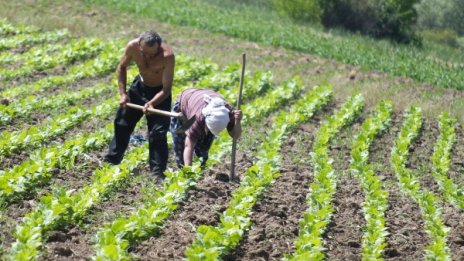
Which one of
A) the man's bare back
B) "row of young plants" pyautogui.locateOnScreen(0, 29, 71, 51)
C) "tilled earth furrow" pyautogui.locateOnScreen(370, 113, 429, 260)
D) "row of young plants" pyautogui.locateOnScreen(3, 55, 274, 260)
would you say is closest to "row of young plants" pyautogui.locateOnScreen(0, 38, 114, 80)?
"row of young plants" pyautogui.locateOnScreen(0, 29, 71, 51)

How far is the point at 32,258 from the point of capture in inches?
252

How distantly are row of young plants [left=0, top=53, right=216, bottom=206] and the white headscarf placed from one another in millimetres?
1555

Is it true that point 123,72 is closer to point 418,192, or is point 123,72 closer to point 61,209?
point 61,209

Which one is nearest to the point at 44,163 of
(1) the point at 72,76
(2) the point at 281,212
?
(2) the point at 281,212

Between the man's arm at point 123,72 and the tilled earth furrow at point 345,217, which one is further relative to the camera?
the man's arm at point 123,72

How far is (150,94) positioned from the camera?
9.39 meters

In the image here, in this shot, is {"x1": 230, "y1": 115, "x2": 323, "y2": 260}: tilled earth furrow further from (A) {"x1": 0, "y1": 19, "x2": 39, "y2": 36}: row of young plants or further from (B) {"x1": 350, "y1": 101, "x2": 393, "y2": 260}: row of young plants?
(A) {"x1": 0, "y1": 19, "x2": 39, "y2": 36}: row of young plants

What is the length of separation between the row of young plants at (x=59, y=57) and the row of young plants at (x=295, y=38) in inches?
170

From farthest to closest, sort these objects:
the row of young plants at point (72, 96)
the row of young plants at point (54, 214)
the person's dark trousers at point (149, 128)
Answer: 1. the row of young plants at point (72, 96)
2. the person's dark trousers at point (149, 128)
3. the row of young plants at point (54, 214)

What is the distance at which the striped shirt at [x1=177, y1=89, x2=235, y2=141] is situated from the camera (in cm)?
871

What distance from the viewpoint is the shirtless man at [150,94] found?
8.99 metres

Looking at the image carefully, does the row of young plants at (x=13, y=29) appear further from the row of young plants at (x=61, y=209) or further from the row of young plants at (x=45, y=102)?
the row of young plants at (x=61, y=209)

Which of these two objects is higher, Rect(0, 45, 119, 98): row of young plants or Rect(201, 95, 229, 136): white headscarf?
Rect(201, 95, 229, 136): white headscarf

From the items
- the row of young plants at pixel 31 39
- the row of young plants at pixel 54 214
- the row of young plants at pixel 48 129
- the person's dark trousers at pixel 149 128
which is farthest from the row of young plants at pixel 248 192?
the row of young plants at pixel 31 39
